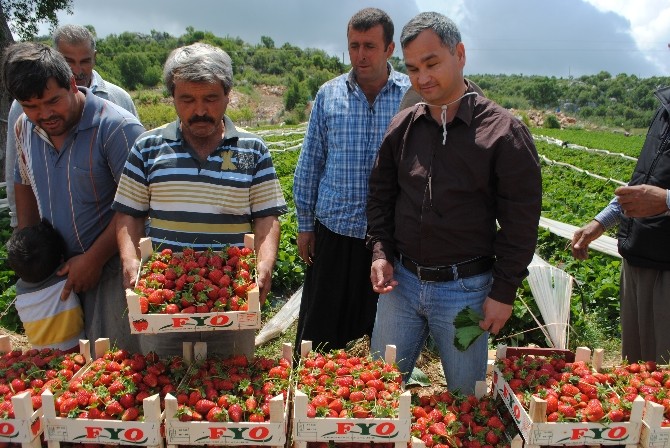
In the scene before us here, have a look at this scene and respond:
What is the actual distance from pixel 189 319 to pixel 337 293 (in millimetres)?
1971

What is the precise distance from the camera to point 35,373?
2.65m

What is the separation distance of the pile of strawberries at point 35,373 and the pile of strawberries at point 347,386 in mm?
1104

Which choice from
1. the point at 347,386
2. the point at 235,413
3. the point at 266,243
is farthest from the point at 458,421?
the point at 266,243

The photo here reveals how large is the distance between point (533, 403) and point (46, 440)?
202 cm

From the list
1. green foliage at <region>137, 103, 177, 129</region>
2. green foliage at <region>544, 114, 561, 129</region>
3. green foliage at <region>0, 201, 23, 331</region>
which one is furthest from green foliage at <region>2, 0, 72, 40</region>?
green foliage at <region>544, 114, 561, 129</region>

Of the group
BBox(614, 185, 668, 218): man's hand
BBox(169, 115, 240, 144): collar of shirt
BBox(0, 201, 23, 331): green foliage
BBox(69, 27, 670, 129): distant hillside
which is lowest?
BBox(0, 201, 23, 331): green foliage

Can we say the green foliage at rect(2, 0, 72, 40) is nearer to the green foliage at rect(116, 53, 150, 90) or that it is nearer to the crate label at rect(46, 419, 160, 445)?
the crate label at rect(46, 419, 160, 445)

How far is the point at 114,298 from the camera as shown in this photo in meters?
3.34

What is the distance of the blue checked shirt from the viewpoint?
12.8ft

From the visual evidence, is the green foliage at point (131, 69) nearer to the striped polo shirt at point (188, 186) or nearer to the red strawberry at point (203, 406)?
the striped polo shirt at point (188, 186)

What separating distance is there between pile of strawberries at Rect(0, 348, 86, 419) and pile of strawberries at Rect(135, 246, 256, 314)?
0.60 metres

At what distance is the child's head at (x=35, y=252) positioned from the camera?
3.09 meters

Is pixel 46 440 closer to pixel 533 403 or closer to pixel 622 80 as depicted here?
pixel 533 403

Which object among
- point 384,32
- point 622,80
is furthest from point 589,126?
point 384,32
